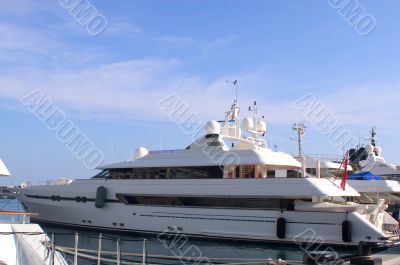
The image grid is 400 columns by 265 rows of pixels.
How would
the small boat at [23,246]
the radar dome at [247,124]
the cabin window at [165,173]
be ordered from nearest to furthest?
the small boat at [23,246] → the cabin window at [165,173] → the radar dome at [247,124]

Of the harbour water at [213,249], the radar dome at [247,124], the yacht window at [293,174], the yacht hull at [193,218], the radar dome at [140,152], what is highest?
the radar dome at [247,124]

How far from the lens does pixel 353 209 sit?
18.9 m

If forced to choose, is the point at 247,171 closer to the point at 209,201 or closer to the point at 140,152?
the point at 209,201

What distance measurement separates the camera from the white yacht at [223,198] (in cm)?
1922

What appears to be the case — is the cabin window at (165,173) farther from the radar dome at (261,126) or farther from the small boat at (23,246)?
the small boat at (23,246)

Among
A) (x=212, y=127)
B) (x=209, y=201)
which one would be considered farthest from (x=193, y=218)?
(x=212, y=127)

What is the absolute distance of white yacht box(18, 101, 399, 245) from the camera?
1922 cm

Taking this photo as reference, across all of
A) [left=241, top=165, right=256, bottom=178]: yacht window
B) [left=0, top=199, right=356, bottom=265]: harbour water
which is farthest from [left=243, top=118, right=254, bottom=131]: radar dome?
[left=0, top=199, right=356, bottom=265]: harbour water

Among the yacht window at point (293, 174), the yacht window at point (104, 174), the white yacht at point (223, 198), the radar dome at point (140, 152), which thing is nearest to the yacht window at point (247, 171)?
the white yacht at point (223, 198)

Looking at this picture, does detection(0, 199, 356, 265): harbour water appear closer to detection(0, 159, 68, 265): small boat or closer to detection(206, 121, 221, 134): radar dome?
detection(206, 121, 221, 134): radar dome

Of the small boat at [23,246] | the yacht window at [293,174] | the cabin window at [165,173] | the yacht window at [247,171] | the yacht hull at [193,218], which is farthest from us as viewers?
the cabin window at [165,173]

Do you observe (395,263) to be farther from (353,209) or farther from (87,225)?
(87,225)

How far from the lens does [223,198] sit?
21031 mm

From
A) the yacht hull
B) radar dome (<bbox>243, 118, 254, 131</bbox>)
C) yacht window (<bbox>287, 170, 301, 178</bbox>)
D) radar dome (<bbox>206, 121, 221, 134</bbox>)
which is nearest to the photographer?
the yacht hull
